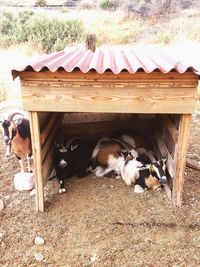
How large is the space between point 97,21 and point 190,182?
17.6 meters

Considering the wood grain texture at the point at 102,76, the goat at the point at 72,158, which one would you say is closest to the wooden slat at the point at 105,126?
the goat at the point at 72,158

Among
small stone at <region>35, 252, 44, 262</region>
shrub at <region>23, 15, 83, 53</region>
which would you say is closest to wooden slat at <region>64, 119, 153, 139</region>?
small stone at <region>35, 252, 44, 262</region>

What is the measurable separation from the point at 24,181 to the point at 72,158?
0.87 m

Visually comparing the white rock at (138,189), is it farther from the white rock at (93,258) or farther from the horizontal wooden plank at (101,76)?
the horizontal wooden plank at (101,76)

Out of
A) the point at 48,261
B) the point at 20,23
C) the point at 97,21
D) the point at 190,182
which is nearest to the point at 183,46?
the point at 97,21

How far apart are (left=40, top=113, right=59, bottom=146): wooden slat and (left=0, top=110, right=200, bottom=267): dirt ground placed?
0.95 meters

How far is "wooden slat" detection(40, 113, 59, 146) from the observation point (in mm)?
4328

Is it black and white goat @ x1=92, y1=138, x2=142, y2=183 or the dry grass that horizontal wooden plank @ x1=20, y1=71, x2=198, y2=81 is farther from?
the dry grass

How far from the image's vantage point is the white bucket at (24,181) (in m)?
4.95

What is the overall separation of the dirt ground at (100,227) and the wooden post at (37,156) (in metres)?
0.21

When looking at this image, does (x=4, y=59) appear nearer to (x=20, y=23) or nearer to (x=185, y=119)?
(x=20, y=23)

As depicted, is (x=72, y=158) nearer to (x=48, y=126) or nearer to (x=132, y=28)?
(x=48, y=126)

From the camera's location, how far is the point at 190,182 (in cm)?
520

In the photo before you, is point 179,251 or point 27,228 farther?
point 27,228
